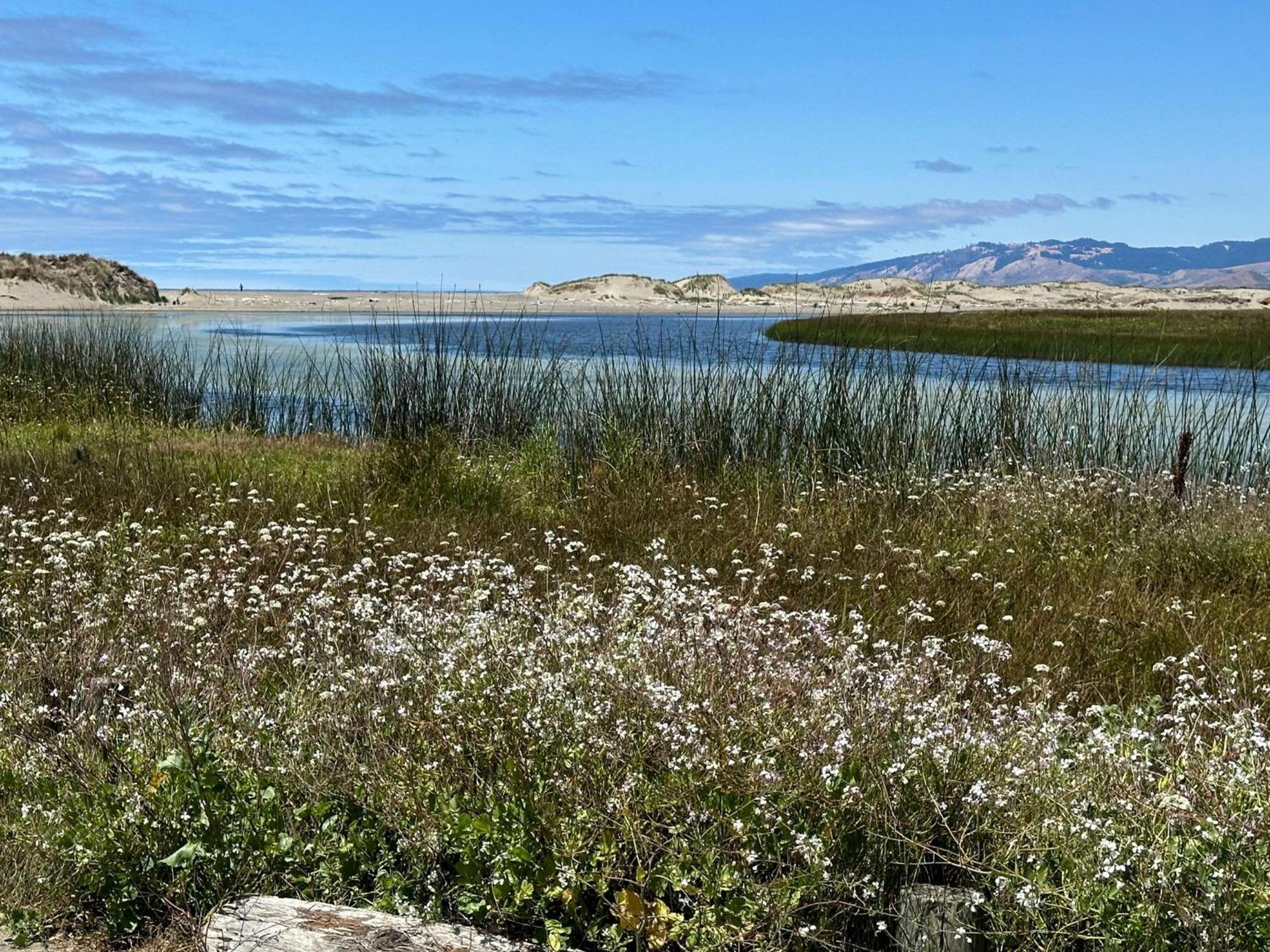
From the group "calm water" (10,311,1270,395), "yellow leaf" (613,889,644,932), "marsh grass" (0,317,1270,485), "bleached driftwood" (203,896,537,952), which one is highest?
"calm water" (10,311,1270,395)

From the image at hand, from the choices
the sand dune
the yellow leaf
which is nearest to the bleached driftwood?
the yellow leaf

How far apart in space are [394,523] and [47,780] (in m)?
4.90

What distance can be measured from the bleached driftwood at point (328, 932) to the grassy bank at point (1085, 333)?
2231cm

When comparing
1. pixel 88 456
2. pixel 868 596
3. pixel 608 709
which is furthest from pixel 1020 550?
pixel 88 456

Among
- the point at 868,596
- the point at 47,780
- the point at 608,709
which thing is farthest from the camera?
the point at 868,596

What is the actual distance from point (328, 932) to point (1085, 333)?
37.1 meters

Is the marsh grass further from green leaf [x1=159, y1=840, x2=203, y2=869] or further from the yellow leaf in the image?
green leaf [x1=159, y1=840, x2=203, y2=869]

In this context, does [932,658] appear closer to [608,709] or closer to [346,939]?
[608,709]

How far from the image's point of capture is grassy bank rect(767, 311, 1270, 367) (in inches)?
1092

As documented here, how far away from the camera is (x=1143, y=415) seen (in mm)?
11742

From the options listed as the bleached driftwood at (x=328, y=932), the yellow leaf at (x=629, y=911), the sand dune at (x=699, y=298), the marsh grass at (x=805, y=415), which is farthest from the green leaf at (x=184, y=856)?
the sand dune at (x=699, y=298)

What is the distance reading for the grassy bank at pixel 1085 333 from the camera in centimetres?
2773

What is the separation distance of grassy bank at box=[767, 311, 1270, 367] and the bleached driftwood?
73.2 ft

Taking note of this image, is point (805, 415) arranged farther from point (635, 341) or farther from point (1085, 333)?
point (1085, 333)
